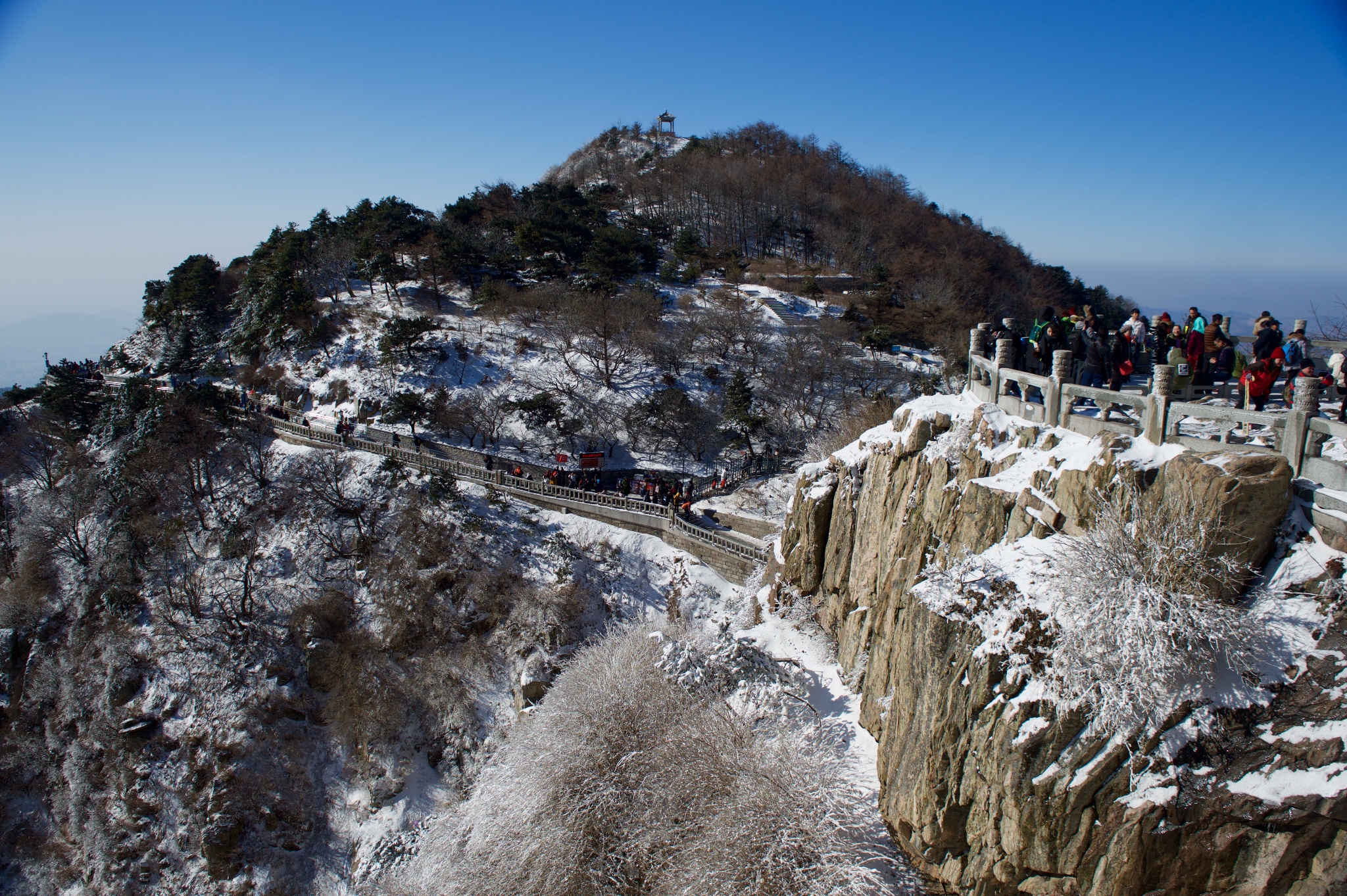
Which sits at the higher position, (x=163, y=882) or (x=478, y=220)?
(x=478, y=220)

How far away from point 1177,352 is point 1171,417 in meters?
3.89

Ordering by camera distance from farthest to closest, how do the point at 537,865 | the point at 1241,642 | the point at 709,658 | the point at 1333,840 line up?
the point at 709,658
the point at 537,865
the point at 1241,642
the point at 1333,840

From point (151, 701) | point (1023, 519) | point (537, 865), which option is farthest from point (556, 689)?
point (151, 701)

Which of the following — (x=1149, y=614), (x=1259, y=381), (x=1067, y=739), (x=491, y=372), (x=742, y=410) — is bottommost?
(x=1067, y=739)

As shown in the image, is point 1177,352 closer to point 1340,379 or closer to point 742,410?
point 1340,379

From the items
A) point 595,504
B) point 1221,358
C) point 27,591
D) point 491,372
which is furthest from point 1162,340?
point 27,591

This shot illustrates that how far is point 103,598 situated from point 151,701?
18.6 ft

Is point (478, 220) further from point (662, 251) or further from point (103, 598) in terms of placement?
point (103, 598)

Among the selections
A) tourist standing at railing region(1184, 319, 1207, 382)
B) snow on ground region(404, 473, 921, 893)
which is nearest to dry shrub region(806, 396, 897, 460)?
snow on ground region(404, 473, 921, 893)

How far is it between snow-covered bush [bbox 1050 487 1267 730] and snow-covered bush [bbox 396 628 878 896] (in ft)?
13.7

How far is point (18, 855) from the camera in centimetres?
1998

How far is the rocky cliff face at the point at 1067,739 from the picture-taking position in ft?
19.9

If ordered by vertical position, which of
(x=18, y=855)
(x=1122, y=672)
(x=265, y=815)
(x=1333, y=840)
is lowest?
(x=18, y=855)

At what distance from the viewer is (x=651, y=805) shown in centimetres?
1227
